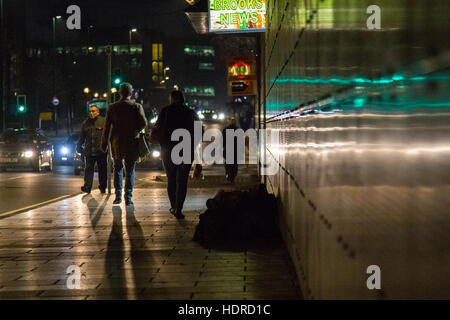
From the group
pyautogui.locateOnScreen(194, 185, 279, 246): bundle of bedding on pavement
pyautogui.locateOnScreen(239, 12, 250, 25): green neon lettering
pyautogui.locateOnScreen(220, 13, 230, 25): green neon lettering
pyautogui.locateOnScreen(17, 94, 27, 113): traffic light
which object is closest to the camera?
pyautogui.locateOnScreen(194, 185, 279, 246): bundle of bedding on pavement

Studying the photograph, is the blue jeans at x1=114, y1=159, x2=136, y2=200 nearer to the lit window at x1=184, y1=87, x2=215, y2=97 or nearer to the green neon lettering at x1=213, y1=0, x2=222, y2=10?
the green neon lettering at x1=213, y1=0, x2=222, y2=10

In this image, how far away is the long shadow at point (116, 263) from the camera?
5333mm

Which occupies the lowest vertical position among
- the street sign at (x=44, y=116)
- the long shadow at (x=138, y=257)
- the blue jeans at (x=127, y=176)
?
the long shadow at (x=138, y=257)

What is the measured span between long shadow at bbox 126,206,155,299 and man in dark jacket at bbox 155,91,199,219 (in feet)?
2.60

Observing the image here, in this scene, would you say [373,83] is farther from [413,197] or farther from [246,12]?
[246,12]

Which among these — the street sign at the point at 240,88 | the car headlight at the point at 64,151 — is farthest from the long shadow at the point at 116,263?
the car headlight at the point at 64,151

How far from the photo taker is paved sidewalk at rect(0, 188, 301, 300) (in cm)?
531

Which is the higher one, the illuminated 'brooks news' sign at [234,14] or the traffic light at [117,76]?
the illuminated 'brooks news' sign at [234,14]

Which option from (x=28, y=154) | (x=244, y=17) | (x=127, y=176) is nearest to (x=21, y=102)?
(x=28, y=154)

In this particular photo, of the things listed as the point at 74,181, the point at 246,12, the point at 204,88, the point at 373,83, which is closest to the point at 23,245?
the point at 373,83

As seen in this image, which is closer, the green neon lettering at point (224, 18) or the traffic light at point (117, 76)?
the green neon lettering at point (224, 18)

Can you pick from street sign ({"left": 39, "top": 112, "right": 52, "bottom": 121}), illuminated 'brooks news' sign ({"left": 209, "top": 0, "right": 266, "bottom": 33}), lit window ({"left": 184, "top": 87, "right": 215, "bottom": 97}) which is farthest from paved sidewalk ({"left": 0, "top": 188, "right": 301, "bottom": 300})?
lit window ({"left": 184, "top": 87, "right": 215, "bottom": 97})

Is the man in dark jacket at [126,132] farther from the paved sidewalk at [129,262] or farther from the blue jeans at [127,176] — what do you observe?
the paved sidewalk at [129,262]

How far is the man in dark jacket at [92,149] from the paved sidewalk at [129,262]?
13.9 ft
